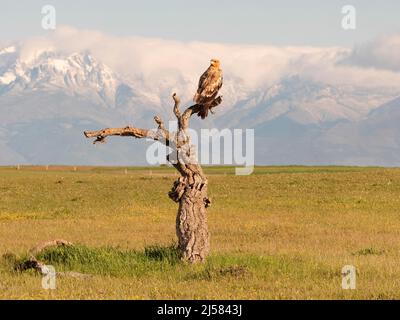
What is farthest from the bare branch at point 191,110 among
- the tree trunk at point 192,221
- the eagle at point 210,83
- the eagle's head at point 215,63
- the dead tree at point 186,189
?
the tree trunk at point 192,221

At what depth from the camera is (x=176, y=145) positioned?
69.3 feet

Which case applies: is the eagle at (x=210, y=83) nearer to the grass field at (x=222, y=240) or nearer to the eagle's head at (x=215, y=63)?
the eagle's head at (x=215, y=63)

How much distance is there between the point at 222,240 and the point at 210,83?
34.7ft

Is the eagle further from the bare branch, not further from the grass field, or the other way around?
the grass field

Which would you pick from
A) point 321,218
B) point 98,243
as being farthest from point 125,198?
point 98,243

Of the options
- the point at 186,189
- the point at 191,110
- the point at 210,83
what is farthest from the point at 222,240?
the point at 210,83

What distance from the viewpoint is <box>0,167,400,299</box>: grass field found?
17.7 meters

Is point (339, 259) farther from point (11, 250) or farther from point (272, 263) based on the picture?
point (11, 250)

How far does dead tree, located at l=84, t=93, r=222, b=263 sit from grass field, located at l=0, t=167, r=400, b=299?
0.52 m

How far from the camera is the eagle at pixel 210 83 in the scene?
20.8 metres

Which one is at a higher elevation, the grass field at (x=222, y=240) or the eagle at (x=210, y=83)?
the eagle at (x=210, y=83)

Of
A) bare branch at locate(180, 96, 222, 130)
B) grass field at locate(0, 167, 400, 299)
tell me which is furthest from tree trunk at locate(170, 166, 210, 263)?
bare branch at locate(180, 96, 222, 130)

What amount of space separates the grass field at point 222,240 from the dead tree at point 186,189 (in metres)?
0.52
